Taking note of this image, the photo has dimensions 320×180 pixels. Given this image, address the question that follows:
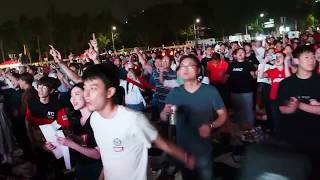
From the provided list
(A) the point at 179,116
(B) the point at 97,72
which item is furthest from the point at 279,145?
(A) the point at 179,116

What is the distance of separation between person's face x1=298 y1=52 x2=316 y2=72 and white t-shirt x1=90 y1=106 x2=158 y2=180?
215 centimetres

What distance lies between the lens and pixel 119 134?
351 centimetres

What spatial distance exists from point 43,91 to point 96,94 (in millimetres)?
2745

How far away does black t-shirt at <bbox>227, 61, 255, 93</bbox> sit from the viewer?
949 centimetres

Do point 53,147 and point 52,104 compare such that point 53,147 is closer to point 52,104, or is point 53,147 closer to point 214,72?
point 52,104

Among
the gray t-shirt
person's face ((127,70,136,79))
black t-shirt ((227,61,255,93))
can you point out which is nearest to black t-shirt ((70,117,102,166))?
the gray t-shirt

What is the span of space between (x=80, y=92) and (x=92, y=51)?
4206 mm

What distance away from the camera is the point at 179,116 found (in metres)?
4.95

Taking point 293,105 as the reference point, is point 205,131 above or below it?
below

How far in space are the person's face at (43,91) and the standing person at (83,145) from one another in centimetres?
140

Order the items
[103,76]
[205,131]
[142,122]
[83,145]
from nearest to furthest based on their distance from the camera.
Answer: [142,122] → [103,76] → [83,145] → [205,131]

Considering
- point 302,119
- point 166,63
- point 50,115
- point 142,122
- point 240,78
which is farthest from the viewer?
point 166,63

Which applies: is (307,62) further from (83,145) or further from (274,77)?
(274,77)

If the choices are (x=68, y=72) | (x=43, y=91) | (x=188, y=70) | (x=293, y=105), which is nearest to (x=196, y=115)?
(x=188, y=70)
